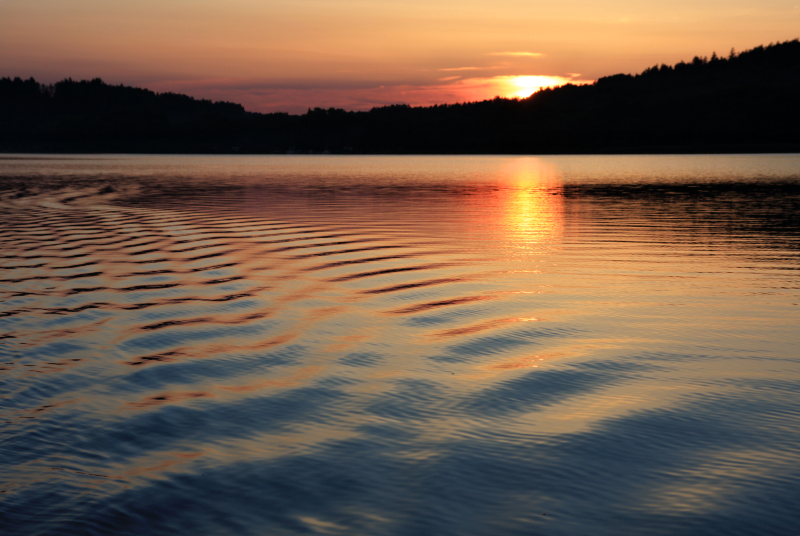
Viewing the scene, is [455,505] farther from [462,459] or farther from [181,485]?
[181,485]

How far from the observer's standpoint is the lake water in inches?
209

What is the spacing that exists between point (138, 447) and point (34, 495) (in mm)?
1080

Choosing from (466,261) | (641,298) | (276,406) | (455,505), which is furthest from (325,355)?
(466,261)

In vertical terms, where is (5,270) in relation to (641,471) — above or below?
above

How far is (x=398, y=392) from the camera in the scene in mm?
7863

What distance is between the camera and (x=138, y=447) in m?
6.30

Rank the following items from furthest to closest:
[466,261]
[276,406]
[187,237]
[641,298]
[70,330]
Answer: [187,237], [466,261], [641,298], [70,330], [276,406]

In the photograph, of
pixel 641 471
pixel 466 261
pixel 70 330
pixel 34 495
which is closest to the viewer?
pixel 34 495

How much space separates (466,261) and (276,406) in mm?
10286

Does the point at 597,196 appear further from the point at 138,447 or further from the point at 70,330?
the point at 138,447

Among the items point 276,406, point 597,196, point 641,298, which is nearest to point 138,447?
point 276,406

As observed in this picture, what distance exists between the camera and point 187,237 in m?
21.2

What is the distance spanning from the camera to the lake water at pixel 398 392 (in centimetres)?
531

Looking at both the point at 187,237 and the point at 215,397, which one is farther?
the point at 187,237
